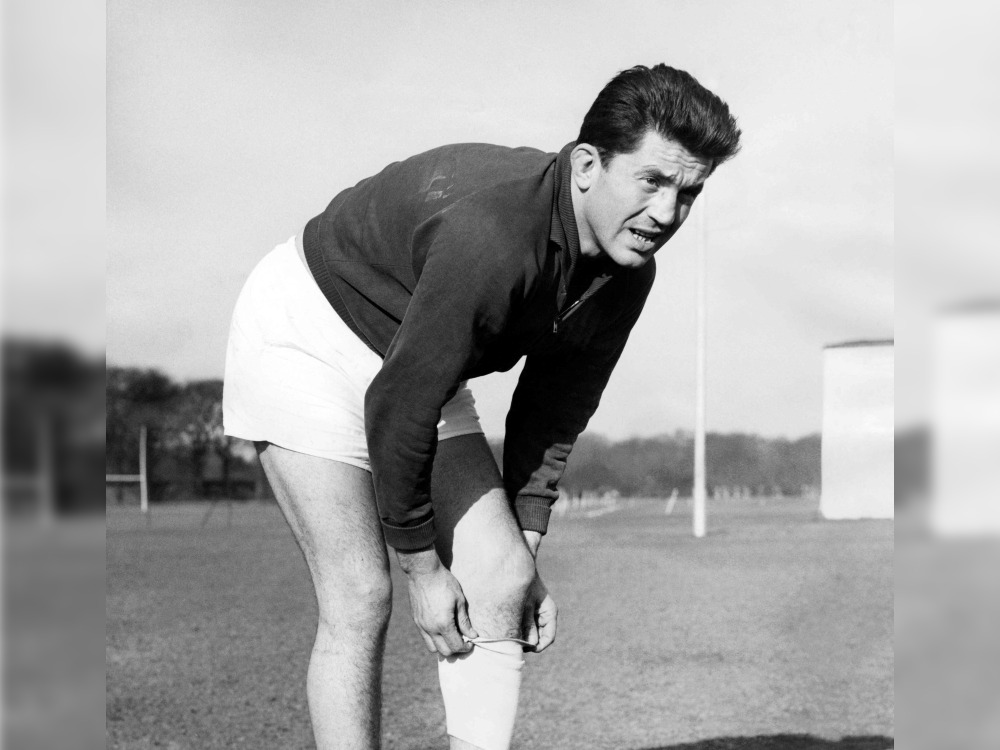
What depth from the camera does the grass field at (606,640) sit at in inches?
85.9

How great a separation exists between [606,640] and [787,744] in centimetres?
119

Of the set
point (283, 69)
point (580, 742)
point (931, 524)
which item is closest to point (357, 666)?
point (931, 524)

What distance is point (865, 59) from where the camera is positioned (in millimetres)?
3807

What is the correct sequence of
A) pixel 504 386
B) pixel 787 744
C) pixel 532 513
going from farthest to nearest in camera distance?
pixel 504 386 < pixel 787 744 < pixel 532 513

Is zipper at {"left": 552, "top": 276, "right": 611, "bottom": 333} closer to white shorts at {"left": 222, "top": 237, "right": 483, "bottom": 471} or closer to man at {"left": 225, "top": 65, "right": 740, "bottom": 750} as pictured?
man at {"left": 225, "top": 65, "right": 740, "bottom": 750}

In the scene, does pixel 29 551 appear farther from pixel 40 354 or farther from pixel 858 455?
pixel 858 455

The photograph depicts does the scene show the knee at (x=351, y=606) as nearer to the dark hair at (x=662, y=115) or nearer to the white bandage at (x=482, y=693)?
the white bandage at (x=482, y=693)

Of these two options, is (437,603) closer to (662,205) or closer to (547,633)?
(547,633)

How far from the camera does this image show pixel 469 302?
34.9 inches

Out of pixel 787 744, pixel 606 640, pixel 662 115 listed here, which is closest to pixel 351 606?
pixel 662 115

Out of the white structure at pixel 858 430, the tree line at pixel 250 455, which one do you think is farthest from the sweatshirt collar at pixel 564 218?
the tree line at pixel 250 455

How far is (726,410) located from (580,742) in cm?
246

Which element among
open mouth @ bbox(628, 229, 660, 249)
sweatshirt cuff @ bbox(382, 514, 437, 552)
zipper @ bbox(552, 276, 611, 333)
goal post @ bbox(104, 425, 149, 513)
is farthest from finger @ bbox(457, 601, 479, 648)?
goal post @ bbox(104, 425, 149, 513)

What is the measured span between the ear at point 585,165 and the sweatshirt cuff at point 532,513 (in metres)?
0.41
